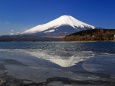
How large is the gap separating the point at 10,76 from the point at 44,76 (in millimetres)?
2042

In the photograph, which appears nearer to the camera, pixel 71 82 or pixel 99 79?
pixel 71 82

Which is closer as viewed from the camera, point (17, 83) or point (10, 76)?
point (17, 83)

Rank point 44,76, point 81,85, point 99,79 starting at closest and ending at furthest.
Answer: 1. point 81,85
2. point 99,79
3. point 44,76

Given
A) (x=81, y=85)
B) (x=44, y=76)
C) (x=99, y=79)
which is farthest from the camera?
(x=44, y=76)

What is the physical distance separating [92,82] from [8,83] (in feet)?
14.2

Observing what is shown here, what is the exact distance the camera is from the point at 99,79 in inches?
522

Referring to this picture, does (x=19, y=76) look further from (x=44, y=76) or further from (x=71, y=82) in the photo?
(x=71, y=82)

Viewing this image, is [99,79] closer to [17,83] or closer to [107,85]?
[107,85]

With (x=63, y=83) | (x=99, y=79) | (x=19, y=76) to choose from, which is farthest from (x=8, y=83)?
(x=99, y=79)

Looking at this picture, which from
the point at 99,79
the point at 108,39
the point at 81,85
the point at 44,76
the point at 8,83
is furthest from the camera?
the point at 108,39

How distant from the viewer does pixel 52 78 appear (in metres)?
13.5

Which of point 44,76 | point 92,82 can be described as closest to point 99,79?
point 92,82

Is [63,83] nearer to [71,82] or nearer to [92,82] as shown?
[71,82]

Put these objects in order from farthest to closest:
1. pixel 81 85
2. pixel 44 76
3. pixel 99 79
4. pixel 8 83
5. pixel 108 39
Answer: pixel 108 39, pixel 44 76, pixel 99 79, pixel 8 83, pixel 81 85
